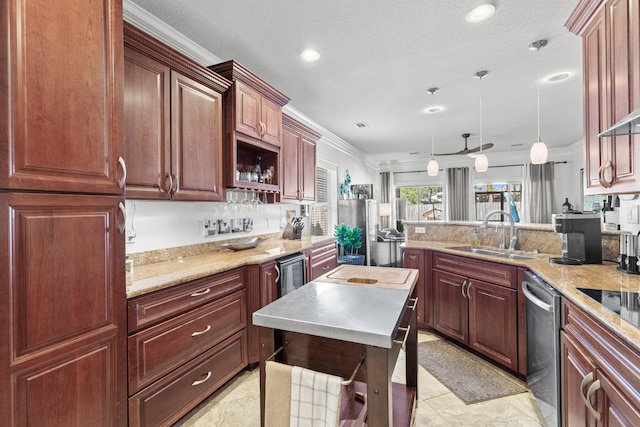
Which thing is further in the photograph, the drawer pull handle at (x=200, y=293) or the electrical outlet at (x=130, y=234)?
the electrical outlet at (x=130, y=234)

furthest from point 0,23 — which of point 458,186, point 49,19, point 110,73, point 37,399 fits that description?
point 458,186

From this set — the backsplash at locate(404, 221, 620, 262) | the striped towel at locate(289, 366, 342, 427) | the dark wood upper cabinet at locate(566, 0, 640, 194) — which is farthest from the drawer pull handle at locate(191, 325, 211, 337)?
the backsplash at locate(404, 221, 620, 262)

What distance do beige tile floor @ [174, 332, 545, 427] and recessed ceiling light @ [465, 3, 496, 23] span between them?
2630 millimetres

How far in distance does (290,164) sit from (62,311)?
2613 mm

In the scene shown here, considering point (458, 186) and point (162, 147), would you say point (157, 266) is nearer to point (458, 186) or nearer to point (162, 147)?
point (162, 147)

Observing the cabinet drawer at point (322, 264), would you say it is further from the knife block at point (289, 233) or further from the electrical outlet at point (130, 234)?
the electrical outlet at point (130, 234)

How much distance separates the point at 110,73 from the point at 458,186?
8059 mm

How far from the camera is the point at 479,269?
2.53 meters

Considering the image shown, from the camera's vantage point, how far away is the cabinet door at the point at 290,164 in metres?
3.42

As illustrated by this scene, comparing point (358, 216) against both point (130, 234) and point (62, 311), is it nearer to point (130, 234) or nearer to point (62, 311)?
point (130, 234)

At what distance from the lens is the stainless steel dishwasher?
161cm

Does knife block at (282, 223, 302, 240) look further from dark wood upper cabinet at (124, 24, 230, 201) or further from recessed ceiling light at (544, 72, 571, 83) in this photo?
recessed ceiling light at (544, 72, 571, 83)

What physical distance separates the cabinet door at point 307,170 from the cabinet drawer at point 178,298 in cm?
179

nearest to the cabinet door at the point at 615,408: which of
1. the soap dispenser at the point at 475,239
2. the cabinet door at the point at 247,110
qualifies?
the soap dispenser at the point at 475,239
